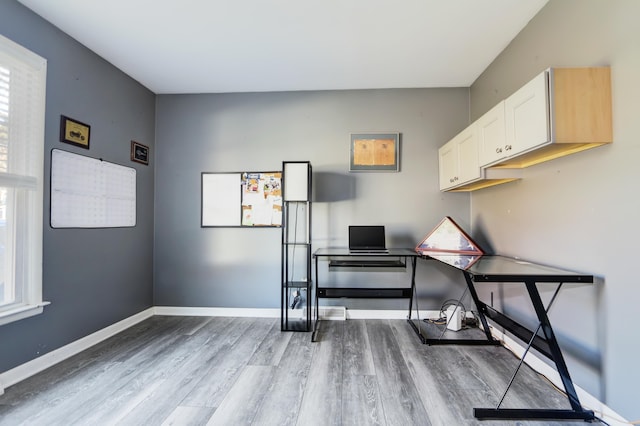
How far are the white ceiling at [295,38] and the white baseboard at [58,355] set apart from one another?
2576 millimetres

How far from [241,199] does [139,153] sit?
4.00 ft

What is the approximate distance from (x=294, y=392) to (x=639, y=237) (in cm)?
207

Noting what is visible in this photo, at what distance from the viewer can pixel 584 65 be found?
1642mm

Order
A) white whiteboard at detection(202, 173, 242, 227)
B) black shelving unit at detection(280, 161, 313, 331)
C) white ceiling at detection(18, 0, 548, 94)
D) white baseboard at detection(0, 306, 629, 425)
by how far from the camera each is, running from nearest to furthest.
→ white baseboard at detection(0, 306, 629, 425)
white ceiling at detection(18, 0, 548, 94)
black shelving unit at detection(280, 161, 313, 331)
white whiteboard at detection(202, 173, 242, 227)

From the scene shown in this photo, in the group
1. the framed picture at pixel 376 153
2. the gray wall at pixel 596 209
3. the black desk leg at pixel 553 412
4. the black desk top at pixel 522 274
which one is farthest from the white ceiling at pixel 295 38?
the black desk leg at pixel 553 412

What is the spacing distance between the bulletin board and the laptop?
869mm

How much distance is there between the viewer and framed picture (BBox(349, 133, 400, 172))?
3.17 metres

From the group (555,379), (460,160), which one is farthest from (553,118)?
(555,379)

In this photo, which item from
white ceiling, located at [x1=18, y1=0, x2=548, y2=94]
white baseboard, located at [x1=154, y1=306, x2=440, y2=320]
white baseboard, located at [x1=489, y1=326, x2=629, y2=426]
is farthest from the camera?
white baseboard, located at [x1=154, y1=306, x2=440, y2=320]

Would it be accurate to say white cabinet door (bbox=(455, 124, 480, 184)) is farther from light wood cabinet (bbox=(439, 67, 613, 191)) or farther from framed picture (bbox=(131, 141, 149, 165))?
framed picture (bbox=(131, 141, 149, 165))

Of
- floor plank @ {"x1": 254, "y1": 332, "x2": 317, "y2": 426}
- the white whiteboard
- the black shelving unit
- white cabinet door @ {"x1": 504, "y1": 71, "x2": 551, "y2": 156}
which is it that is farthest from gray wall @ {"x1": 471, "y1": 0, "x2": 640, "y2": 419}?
the white whiteboard

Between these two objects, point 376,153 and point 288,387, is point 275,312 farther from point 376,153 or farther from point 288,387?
point 376,153

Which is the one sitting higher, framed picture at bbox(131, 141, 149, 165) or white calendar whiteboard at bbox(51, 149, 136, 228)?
framed picture at bbox(131, 141, 149, 165)

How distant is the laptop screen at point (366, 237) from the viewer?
3.00 metres
